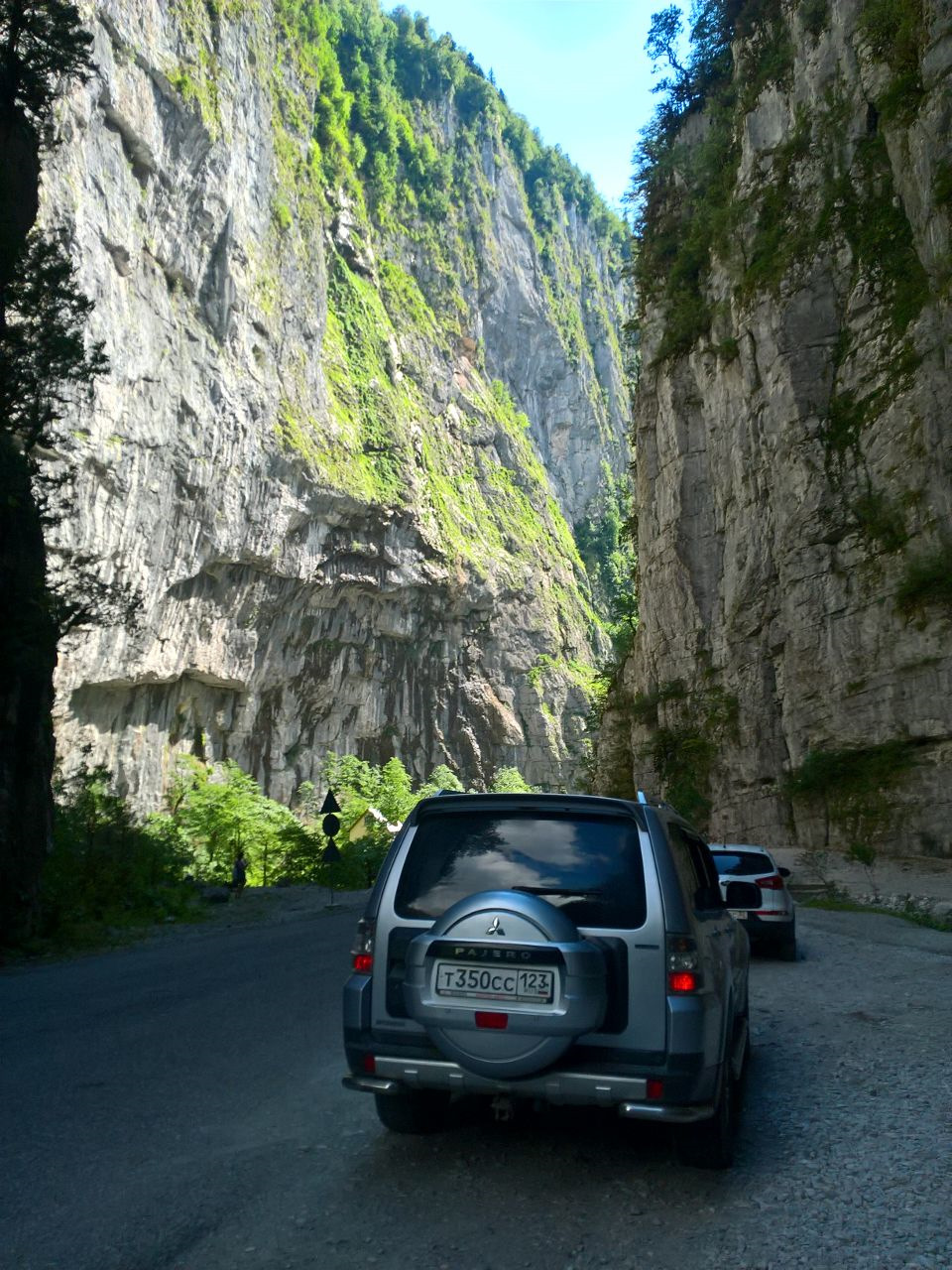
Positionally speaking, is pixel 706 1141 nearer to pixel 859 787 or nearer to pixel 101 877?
pixel 101 877

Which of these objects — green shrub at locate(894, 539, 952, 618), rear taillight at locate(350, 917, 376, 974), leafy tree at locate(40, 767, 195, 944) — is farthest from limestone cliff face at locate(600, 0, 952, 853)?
rear taillight at locate(350, 917, 376, 974)

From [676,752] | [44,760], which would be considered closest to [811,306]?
[676,752]

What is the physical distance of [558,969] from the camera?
155 inches

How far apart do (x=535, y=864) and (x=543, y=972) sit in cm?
54

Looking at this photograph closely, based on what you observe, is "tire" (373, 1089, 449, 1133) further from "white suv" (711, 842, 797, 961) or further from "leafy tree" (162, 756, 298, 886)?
"leafy tree" (162, 756, 298, 886)

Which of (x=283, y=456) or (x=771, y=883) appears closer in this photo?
(x=771, y=883)

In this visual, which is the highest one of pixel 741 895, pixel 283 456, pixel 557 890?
pixel 283 456

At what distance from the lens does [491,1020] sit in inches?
157

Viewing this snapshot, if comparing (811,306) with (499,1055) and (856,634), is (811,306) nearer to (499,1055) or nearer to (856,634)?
(856,634)

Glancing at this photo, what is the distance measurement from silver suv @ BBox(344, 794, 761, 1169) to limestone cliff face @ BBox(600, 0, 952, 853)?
2047 cm

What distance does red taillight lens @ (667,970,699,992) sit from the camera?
4020mm

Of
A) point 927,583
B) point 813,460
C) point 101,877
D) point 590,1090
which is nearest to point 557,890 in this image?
point 590,1090

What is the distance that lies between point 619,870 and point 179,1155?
241 centimetres

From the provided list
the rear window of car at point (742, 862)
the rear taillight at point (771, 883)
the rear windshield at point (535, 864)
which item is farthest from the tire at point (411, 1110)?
the rear window of car at point (742, 862)
